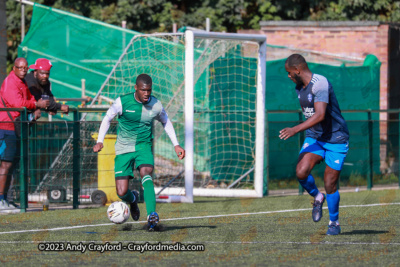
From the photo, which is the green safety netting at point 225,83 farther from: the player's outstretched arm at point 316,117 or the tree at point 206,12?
the player's outstretched arm at point 316,117

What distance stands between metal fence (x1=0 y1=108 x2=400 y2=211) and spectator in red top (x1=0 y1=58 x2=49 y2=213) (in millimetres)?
150

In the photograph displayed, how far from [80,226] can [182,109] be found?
18.6 ft

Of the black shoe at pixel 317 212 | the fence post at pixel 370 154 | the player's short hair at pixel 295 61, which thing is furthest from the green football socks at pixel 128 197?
the fence post at pixel 370 154

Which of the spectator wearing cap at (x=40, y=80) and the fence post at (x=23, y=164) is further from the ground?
the spectator wearing cap at (x=40, y=80)

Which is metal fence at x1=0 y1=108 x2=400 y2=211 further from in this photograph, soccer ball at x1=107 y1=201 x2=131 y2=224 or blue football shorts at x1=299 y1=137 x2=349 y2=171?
blue football shorts at x1=299 y1=137 x2=349 y2=171

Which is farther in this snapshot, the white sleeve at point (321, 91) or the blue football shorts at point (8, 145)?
the blue football shorts at point (8, 145)

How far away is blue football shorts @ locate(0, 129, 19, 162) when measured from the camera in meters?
11.4

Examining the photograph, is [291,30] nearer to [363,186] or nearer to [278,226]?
[363,186]

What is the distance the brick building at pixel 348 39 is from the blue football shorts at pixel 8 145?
30.2 ft

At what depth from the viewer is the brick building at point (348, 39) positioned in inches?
736

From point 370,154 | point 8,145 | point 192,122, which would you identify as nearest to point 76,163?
point 8,145

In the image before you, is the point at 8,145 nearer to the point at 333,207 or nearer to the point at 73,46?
the point at 333,207

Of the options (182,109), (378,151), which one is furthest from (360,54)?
(182,109)

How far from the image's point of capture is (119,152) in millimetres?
9391
